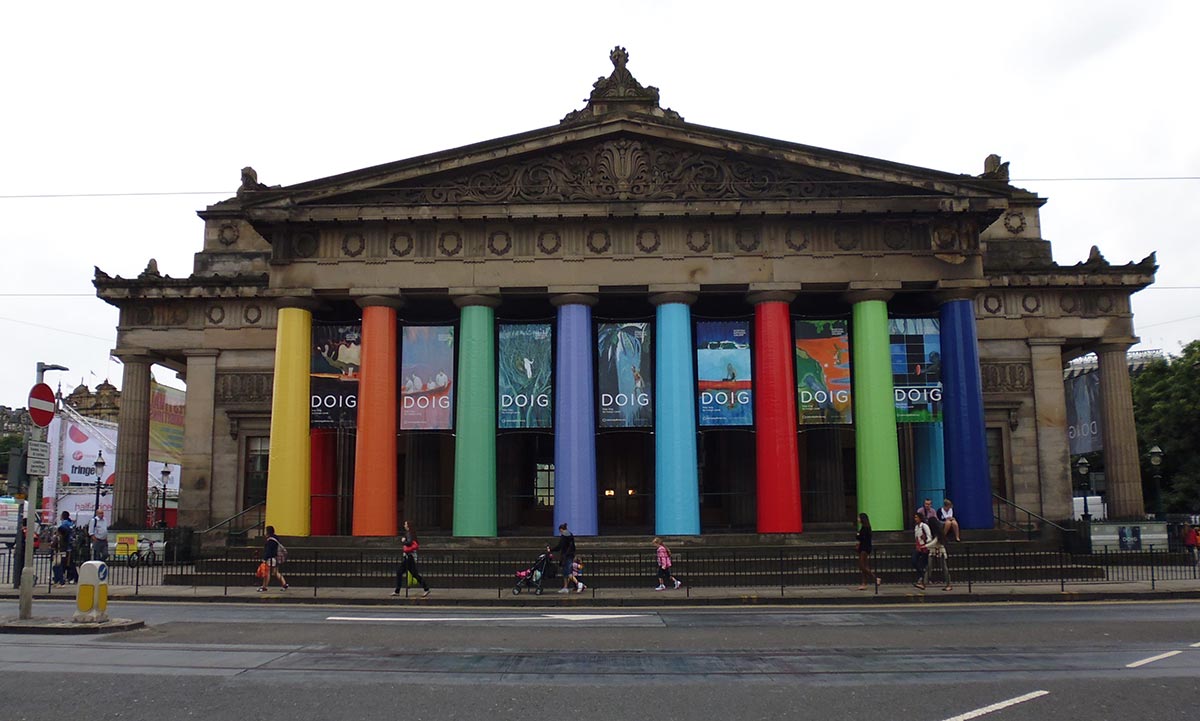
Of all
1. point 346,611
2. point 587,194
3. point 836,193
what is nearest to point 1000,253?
point 836,193

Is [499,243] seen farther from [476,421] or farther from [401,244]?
[476,421]

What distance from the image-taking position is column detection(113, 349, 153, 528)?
1409 inches

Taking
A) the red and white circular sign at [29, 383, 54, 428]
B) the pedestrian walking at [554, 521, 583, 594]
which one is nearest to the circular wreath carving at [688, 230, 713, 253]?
the pedestrian walking at [554, 521, 583, 594]

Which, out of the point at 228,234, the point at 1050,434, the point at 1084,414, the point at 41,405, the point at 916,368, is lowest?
the point at 41,405

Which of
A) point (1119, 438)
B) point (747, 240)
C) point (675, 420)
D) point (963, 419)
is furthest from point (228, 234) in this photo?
point (1119, 438)

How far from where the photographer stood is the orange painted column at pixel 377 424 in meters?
28.2

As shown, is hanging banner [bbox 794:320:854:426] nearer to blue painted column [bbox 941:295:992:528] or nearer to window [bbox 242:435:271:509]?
blue painted column [bbox 941:295:992:528]

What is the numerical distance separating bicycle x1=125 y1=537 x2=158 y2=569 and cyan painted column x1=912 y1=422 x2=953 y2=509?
24984 millimetres

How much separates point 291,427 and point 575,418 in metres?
8.49

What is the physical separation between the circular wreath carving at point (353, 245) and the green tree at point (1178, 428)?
42.0 metres

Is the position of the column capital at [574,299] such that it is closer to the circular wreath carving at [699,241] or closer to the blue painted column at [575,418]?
the blue painted column at [575,418]

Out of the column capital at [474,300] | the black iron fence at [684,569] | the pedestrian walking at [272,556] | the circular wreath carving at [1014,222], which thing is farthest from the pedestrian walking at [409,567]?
the circular wreath carving at [1014,222]

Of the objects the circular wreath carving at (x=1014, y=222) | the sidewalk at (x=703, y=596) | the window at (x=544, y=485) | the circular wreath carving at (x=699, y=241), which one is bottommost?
the sidewalk at (x=703, y=596)

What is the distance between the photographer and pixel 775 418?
2870 centimetres
